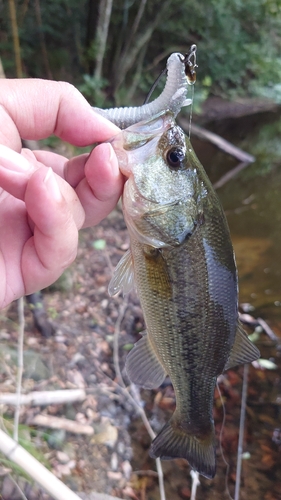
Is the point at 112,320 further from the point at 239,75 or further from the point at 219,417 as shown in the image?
the point at 239,75

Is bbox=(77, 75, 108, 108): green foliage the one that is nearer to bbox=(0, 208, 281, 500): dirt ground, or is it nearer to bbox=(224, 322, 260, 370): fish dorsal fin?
bbox=(0, 208, 281, 500): dirt ground

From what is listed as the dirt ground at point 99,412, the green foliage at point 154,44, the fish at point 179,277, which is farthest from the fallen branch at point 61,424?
the green foliage at point 154,44

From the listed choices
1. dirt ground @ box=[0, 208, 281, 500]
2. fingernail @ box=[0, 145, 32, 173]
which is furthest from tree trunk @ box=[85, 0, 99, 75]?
fingernail @ box=[0, 145, 32, 173]

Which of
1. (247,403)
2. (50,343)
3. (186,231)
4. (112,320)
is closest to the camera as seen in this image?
(186,231)

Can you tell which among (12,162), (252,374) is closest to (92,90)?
(252,374)

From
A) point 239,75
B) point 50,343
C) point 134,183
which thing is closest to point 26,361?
point 50,343

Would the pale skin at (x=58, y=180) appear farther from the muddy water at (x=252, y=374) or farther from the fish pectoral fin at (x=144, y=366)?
the muddy water at (x=252, y=374)
